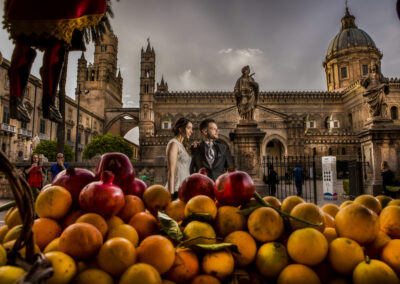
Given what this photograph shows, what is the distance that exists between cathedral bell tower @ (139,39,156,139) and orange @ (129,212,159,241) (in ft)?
140

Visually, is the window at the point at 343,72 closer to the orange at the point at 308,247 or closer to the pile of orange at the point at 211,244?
the pile of orange at the point at 211,244

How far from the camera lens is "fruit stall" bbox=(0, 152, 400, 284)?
34.1 inches

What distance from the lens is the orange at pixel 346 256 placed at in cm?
100

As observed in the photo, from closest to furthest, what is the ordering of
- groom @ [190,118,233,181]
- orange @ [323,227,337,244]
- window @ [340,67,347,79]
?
orange @ [323,227,337,244]
groom @ [190,118,233,181]
window @ [340,67,347,79]

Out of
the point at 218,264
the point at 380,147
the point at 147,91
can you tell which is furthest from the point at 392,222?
the point at 147,91

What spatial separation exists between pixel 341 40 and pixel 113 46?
46748mm

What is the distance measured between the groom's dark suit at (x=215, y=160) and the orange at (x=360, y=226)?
302 centimetres

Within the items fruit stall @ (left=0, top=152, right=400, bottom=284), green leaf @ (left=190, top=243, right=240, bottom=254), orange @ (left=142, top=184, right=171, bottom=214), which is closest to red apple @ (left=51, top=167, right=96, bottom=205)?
fruit stall @ (left=0, top=152, right=400, bottom=284)

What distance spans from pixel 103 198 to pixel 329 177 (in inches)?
457

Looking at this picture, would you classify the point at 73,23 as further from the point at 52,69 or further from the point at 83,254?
the point at 83,254

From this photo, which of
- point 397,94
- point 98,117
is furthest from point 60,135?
point 397,94

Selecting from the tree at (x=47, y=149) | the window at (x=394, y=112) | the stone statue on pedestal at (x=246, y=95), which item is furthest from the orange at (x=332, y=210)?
the window at (x=394, y=112)

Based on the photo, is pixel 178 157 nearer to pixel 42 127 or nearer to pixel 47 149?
pixel 47 149

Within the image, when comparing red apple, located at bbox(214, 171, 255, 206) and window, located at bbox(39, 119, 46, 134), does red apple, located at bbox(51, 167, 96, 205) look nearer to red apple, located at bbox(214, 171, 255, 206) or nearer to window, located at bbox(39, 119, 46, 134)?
red apple, located at bbox(214, 171, 255, 206)
